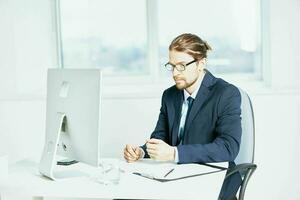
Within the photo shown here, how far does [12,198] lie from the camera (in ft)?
6.25

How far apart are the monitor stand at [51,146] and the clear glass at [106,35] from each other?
161cm

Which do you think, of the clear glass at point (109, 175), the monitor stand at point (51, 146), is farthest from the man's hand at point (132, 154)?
the monitor stand at point (51, 146)

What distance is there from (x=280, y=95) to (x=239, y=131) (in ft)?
3.39

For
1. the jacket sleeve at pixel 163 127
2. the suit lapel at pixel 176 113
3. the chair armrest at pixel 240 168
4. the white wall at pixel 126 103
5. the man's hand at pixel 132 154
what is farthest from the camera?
the white wall at pixel 126 103

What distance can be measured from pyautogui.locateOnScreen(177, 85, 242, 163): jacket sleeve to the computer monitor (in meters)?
0.42

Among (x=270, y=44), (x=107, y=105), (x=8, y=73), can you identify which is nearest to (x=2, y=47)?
(x=8, y=73)

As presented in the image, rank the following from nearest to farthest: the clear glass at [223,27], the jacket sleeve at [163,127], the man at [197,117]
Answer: the man at [197,117] < the jacket sleeve at [163,127] < the clear glass at [223,27]

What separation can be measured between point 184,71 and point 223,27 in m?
1.24

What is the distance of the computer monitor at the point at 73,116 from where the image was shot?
180cm

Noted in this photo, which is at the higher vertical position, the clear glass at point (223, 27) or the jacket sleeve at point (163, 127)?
the clear glass at point (223, 27)

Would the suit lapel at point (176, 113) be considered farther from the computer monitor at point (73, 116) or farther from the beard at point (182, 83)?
the computer monitor at point (73, 116)

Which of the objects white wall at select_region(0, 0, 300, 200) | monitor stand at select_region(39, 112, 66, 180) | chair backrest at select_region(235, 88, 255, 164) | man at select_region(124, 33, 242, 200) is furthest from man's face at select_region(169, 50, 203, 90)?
white wall at select_region(0, 0, 300, 200)

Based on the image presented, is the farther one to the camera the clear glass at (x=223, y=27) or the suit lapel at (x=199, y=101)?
the clear glass at (x=223, y=27)

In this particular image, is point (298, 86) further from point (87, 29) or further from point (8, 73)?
point (8, 73)
